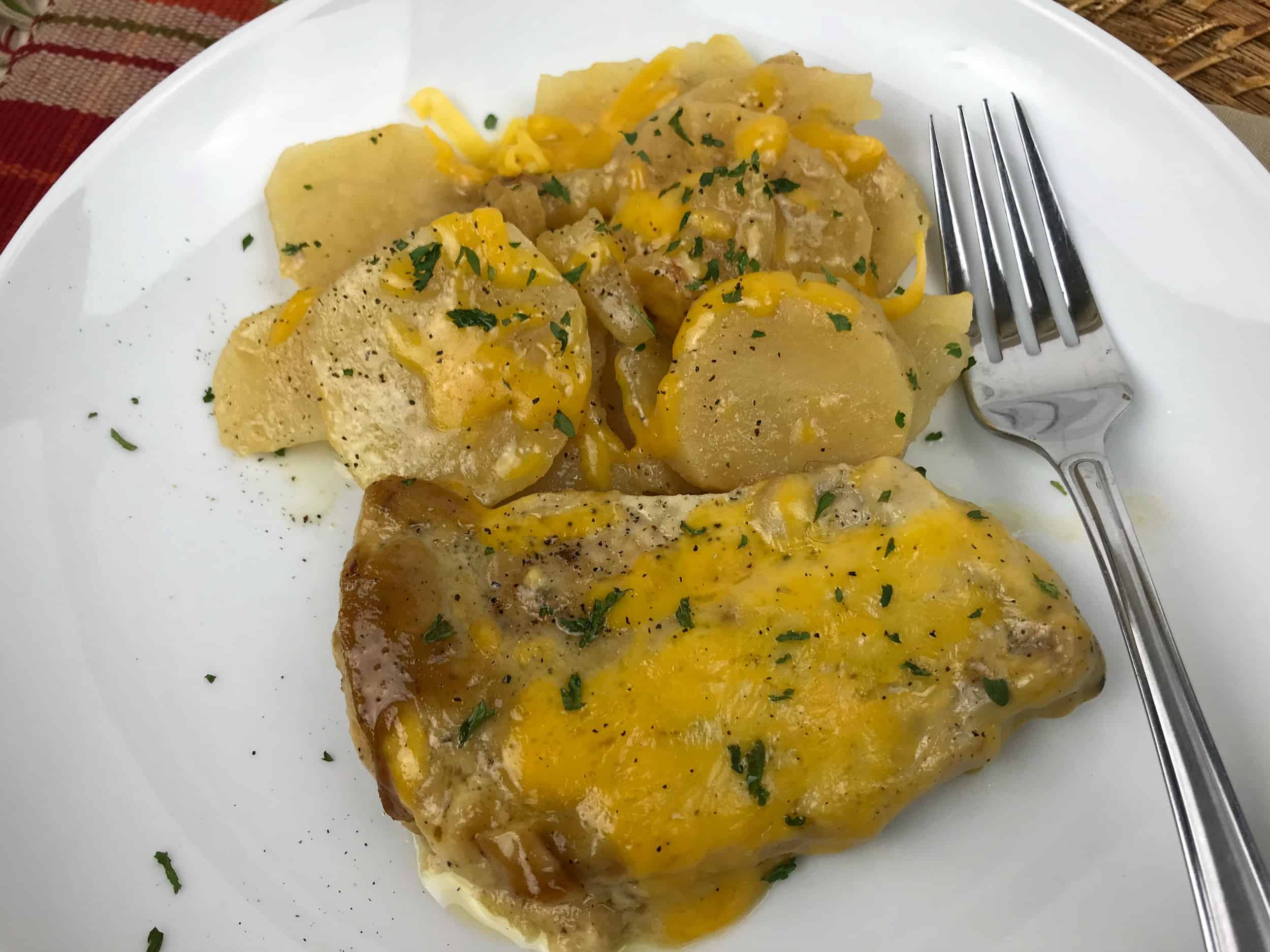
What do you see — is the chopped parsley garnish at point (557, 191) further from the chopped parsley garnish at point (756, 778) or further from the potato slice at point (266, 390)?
the chopped parsley garnish at point (756, 778)

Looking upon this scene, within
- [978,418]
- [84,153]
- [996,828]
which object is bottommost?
[996,828]

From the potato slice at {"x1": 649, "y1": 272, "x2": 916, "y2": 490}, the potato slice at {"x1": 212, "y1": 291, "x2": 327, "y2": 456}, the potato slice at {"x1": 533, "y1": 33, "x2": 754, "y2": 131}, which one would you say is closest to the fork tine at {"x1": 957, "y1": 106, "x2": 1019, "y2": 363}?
the potato slice at {"x1": 649, "y1": 272, "x2": 916, "y2": 490}

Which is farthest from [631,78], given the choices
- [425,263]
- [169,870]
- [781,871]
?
[169,870]

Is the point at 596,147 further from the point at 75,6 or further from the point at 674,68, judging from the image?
the point at 75,6

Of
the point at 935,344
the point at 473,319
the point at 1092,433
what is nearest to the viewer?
the point at 473,319

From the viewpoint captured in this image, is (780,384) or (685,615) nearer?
(685,615)

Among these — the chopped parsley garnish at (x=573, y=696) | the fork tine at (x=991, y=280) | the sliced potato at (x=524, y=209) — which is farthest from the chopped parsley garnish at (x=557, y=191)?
the chopped parsley garnish at (x=573, y=696)

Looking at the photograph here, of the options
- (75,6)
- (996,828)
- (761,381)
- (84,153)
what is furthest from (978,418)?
(75,6)

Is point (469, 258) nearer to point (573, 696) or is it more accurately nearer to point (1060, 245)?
point (573, 696)
